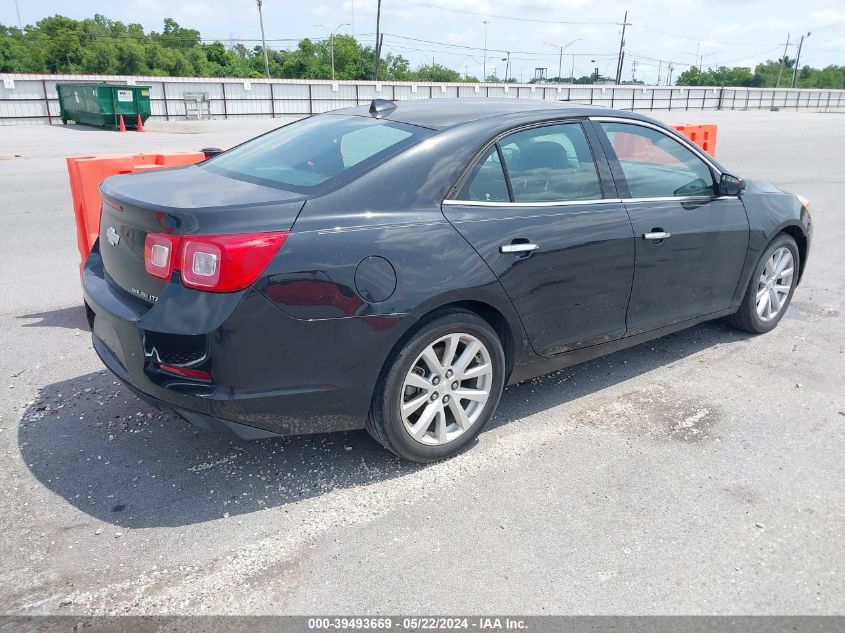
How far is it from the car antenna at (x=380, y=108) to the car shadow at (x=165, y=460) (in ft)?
5.87

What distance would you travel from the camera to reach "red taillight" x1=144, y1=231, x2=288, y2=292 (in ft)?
9.12

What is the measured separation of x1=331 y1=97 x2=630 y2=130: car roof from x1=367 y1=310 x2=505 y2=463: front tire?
106 centimetres

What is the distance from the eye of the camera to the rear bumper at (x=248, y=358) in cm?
281

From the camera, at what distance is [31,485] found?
3232mm

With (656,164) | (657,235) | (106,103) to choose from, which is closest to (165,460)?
(657,235)

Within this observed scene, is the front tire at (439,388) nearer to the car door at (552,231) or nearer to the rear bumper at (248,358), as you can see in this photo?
the rear bumper at (248,358)

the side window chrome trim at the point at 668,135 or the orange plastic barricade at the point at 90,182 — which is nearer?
the side window chrome trim at the point at 668,135

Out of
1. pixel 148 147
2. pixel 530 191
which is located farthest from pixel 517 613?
pixel 148 147

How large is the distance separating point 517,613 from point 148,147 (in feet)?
66.3

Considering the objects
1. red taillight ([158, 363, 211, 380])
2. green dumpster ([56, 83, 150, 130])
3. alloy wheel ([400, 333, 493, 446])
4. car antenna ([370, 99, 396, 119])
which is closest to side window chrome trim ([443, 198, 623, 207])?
alloy wheel ([400, 333, 493, 446])

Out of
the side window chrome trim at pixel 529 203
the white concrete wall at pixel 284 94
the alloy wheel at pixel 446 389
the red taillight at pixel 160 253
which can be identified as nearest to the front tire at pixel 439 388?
the alloy wheel at pixel 446 389

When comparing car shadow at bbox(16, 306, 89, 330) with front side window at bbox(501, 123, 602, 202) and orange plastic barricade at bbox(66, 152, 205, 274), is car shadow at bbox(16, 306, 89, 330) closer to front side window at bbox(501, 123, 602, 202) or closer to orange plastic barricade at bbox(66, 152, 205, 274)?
orange plastic barricade at bbox(66, 152, 205, 274)

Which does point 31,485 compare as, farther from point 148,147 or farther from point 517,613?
point 148,147

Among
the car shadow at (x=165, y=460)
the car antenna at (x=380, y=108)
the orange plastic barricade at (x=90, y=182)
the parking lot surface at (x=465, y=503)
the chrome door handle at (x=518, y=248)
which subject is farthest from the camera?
the orange plastic barricade at (x=90, y=182)
